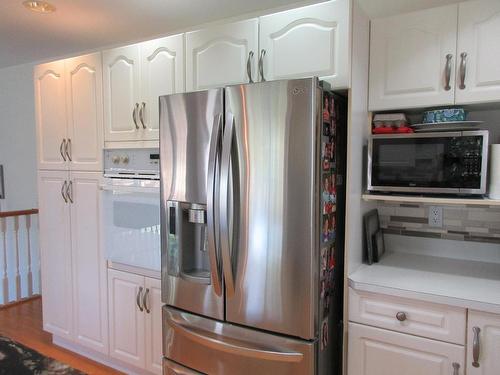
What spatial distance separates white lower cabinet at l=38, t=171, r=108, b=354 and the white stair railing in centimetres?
118


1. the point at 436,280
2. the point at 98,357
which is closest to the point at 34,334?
the point at 98,357

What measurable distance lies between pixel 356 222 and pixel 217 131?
2.65ft

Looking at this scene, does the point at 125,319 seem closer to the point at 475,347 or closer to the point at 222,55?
the point at 222,55

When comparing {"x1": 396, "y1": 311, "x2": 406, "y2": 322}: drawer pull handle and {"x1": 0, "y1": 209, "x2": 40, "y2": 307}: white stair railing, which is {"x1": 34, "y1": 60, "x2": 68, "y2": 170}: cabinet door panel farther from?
{"x1": 396, "y1": 311, "x2": 406, "y2": 322}: drawer pull handle

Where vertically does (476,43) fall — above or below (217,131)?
above

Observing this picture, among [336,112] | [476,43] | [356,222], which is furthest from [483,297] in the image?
[476,43]

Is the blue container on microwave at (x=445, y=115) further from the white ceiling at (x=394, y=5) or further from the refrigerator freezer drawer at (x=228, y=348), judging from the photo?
the refrigerator freezer drawer at (x=228, y=348)

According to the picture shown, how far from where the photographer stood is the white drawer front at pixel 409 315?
1.49 m

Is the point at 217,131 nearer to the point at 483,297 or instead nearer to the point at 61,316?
the point at 483,297

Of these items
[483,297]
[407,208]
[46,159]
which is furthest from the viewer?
[46,159]

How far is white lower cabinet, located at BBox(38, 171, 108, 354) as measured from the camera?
244 cm

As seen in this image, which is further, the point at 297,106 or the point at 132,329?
the point at 132,329

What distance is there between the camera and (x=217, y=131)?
163 cm

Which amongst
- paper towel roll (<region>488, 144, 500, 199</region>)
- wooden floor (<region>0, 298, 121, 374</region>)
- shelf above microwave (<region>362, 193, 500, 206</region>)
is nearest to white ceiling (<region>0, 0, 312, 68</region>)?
shelf above microwave (<region>362, 193, 500, 206</region>)
